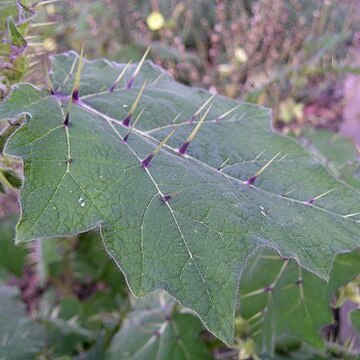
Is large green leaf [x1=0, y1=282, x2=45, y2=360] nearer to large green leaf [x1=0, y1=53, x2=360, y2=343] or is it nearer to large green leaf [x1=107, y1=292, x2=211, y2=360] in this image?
large green leaf [x1=107, y1=292, x2=211, y2=360]

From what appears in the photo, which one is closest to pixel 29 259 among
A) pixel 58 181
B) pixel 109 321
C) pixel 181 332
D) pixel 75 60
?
pixel 109 321

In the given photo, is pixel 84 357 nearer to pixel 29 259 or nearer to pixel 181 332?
pixel 181 332

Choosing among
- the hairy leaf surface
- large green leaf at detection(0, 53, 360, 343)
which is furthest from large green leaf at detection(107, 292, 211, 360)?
large green leaf at detection(0, 53, 360, 343)

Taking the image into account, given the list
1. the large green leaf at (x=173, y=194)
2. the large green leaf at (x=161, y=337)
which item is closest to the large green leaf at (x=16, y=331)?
the large green leaf at (x=161, y=337)

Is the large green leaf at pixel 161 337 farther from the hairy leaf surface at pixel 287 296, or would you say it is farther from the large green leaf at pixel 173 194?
the large green leaf at pixel 173 194

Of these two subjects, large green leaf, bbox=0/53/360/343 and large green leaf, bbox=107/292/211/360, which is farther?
large green leaf, bbox=107/292/211/360

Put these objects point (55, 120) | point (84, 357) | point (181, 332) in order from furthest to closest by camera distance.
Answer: point (84, 357) < point (181, 332) < point (55, 120)

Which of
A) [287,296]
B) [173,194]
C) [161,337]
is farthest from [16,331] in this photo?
[173,194]
